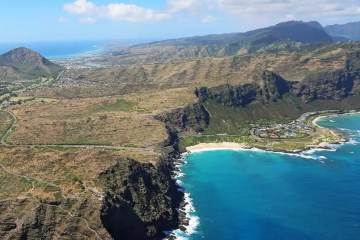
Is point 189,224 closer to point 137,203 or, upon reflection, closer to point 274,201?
point 137,203

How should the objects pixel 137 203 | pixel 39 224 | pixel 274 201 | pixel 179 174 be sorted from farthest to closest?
pixel 179 174, pixel 274 201, pixel 137 203, pixel 39 224

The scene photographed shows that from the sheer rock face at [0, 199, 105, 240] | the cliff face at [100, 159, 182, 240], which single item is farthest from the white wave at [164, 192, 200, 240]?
the sheer rock face at [0, 199, 105, 240]

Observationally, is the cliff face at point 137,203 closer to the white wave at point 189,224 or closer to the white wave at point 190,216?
the white wave at point 189,224

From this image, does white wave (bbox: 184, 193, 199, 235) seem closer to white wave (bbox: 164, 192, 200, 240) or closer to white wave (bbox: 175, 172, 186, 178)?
white wave (bbox: 164, 192, 200, 240)

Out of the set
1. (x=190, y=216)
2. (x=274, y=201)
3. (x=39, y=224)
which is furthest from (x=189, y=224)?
(x=39, y=224)

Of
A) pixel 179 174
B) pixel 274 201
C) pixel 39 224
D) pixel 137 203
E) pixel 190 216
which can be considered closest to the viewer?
pixel 39 224

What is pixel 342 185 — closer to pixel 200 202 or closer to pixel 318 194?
pixel 318 194
